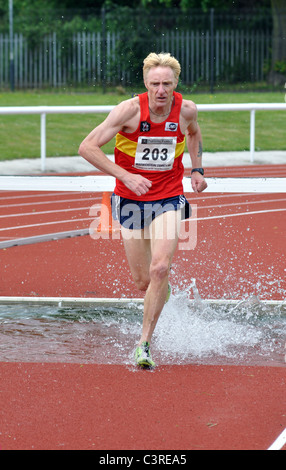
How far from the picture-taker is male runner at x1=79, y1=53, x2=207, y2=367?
5.25 m

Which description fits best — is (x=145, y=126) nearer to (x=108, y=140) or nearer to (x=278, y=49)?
(x=108, y=140)

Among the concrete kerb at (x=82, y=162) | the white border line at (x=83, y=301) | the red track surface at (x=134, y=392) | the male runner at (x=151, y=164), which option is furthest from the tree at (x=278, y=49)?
the male runner at (x=151, y=164)

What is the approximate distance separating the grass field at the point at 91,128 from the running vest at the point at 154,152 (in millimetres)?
10301

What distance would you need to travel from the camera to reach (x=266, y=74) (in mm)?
27422

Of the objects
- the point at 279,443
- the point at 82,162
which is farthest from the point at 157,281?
the point at 82,162

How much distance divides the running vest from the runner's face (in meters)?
0.11

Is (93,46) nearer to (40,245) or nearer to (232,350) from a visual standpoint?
(40,245)

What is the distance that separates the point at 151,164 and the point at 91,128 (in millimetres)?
13928

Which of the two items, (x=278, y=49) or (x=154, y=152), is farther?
(x=278, y=49)

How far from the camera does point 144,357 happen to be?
5.10m

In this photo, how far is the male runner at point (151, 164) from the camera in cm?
525

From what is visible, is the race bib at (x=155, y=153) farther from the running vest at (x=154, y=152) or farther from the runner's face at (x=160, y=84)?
the runner's face at (x=160, y=84)
